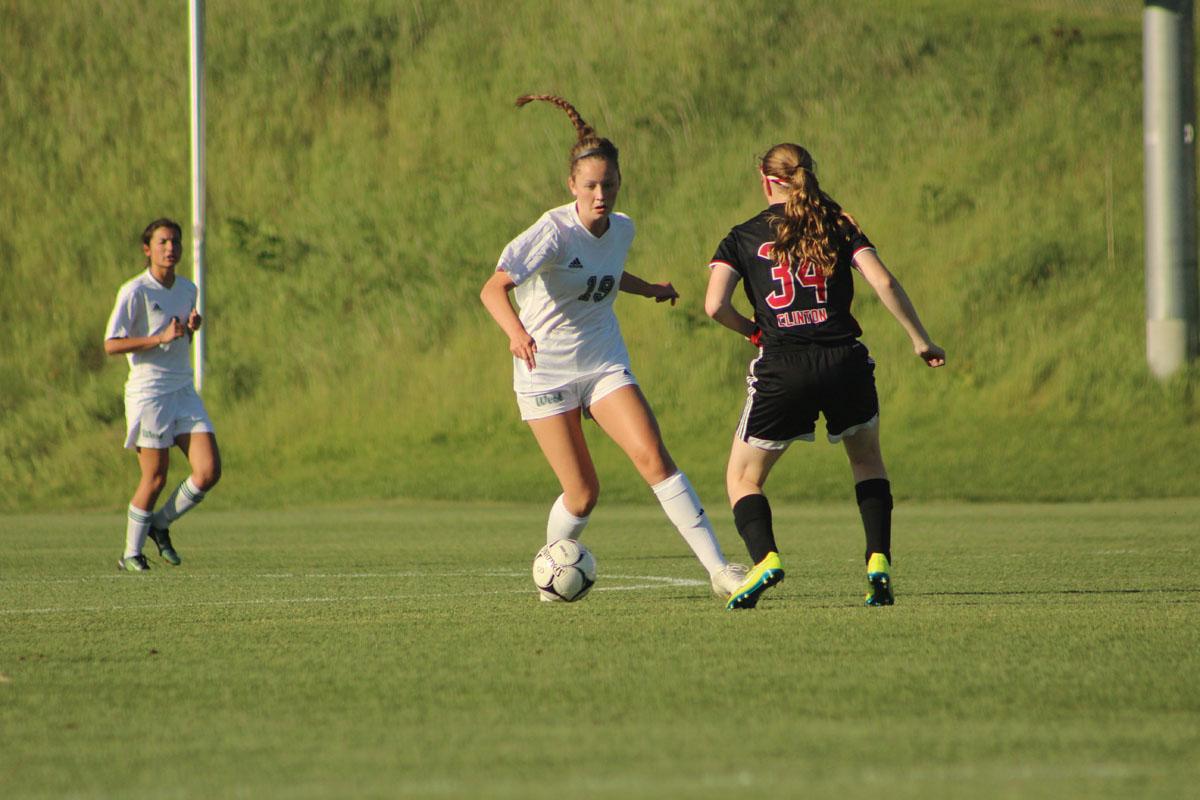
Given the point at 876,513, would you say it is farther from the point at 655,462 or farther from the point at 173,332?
the point at 173,332

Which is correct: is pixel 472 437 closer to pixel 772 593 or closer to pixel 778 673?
pixel 772 593

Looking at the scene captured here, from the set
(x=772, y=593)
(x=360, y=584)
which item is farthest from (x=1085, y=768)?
(x=360, y=584)

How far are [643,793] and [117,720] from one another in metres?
1.79

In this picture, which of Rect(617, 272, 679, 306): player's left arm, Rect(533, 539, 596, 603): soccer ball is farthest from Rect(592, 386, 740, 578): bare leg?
Rect(617, 272, 679, 306): player's left arm

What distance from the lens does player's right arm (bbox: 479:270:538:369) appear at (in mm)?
7637

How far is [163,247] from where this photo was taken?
11.5 metres

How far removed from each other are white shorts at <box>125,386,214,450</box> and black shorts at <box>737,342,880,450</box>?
16.3 ft

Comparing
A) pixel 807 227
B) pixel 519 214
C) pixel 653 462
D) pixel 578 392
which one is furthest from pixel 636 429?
pixel 519 214

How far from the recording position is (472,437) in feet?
85.4

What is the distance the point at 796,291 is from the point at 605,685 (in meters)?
Result: 2.59

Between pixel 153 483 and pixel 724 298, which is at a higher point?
pixel 724 298

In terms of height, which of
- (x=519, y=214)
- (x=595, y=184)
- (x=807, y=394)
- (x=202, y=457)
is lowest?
(x=202, y=457)

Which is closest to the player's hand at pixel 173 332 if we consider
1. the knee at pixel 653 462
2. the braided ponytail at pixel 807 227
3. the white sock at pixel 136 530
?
the white sock at pixel 136 530

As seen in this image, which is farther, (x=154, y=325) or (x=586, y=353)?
(x=154, y=325)
